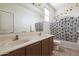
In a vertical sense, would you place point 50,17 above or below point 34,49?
above

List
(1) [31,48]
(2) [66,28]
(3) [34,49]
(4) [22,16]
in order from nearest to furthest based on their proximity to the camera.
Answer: (1) [31,48]
(3) [34,49]
(4) [22,16]
(2) [66,28]

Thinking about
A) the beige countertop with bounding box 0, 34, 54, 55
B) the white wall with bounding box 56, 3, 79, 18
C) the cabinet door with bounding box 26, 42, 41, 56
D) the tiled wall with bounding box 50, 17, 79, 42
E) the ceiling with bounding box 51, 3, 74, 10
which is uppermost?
the ceiling with bounding box 51, 3, 74, 10

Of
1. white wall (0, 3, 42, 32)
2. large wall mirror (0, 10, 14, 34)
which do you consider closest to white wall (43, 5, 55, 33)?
white wall (0, 3, 42, 32)

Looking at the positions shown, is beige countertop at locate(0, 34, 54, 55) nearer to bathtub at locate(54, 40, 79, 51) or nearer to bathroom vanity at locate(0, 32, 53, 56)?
bathroom vanity at locate(0, 32, 53, 56)

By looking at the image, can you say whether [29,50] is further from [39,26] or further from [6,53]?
[39,26]

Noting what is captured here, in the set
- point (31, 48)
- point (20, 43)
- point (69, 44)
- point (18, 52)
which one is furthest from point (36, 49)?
point (69, 44)

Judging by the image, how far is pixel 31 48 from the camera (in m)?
1.63

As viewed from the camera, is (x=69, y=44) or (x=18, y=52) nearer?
(x=18, y=52)

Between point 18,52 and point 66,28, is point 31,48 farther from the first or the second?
point 66,28

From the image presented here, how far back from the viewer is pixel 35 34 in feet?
7.55

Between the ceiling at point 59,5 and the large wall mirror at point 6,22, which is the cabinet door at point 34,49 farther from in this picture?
the ceiling at point 59,5

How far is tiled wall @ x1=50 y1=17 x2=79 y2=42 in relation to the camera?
83.3 inches

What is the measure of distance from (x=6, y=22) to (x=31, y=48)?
600 mm

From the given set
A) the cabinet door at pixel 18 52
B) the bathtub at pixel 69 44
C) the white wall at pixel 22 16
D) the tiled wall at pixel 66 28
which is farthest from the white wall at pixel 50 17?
the cabinet door at pixel 18 52
